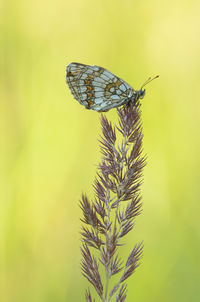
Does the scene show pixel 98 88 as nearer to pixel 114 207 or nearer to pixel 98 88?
pixel 98 88

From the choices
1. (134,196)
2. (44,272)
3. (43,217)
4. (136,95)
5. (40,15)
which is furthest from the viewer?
(40,15)

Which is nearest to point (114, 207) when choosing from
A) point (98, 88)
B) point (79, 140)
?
point (98, 88)

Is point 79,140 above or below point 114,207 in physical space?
above

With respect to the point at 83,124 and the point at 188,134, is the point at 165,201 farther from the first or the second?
the point at 83,124

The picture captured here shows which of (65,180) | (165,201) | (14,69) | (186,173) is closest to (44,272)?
(65,180)

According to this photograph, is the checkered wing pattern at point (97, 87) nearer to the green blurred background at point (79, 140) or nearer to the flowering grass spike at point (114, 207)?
the flowering grass spike at point (114, 207)

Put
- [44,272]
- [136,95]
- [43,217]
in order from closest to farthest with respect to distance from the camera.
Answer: [136,95]
[44,272]
[43,217]

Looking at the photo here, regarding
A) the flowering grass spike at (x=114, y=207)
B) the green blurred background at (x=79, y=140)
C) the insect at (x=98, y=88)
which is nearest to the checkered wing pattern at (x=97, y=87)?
the insect at (x=98, y=88)

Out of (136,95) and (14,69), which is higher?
(14,69)

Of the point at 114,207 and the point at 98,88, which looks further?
the point at 98,88
